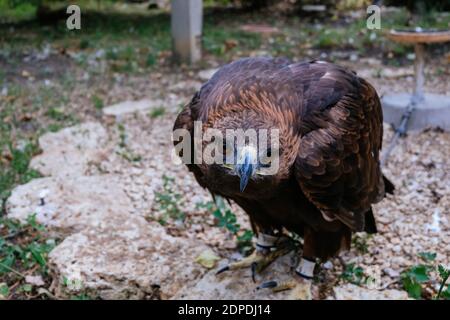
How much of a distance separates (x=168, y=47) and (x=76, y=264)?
16.9 feet

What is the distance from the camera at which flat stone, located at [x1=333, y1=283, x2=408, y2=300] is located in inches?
123

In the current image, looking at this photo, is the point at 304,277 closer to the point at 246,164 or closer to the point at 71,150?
the point at 246,164

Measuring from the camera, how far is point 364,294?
A: 317 cm

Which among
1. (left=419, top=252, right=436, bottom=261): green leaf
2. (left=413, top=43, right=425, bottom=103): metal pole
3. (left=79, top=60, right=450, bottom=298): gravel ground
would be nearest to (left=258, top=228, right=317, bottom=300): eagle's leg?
(left=79, top=60, right=450, bottom=298): gravel ground

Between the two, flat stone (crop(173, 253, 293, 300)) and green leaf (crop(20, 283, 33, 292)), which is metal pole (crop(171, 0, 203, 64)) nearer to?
flat stone (crop(173, 253, 293, 300))

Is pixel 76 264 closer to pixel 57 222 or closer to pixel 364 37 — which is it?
pixel 57 222

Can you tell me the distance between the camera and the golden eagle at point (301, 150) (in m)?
2.49

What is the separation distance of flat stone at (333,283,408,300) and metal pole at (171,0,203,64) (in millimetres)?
4538

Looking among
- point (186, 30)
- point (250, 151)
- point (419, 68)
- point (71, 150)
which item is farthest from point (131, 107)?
point (250, 151)

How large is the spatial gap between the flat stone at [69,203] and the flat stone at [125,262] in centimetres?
12
